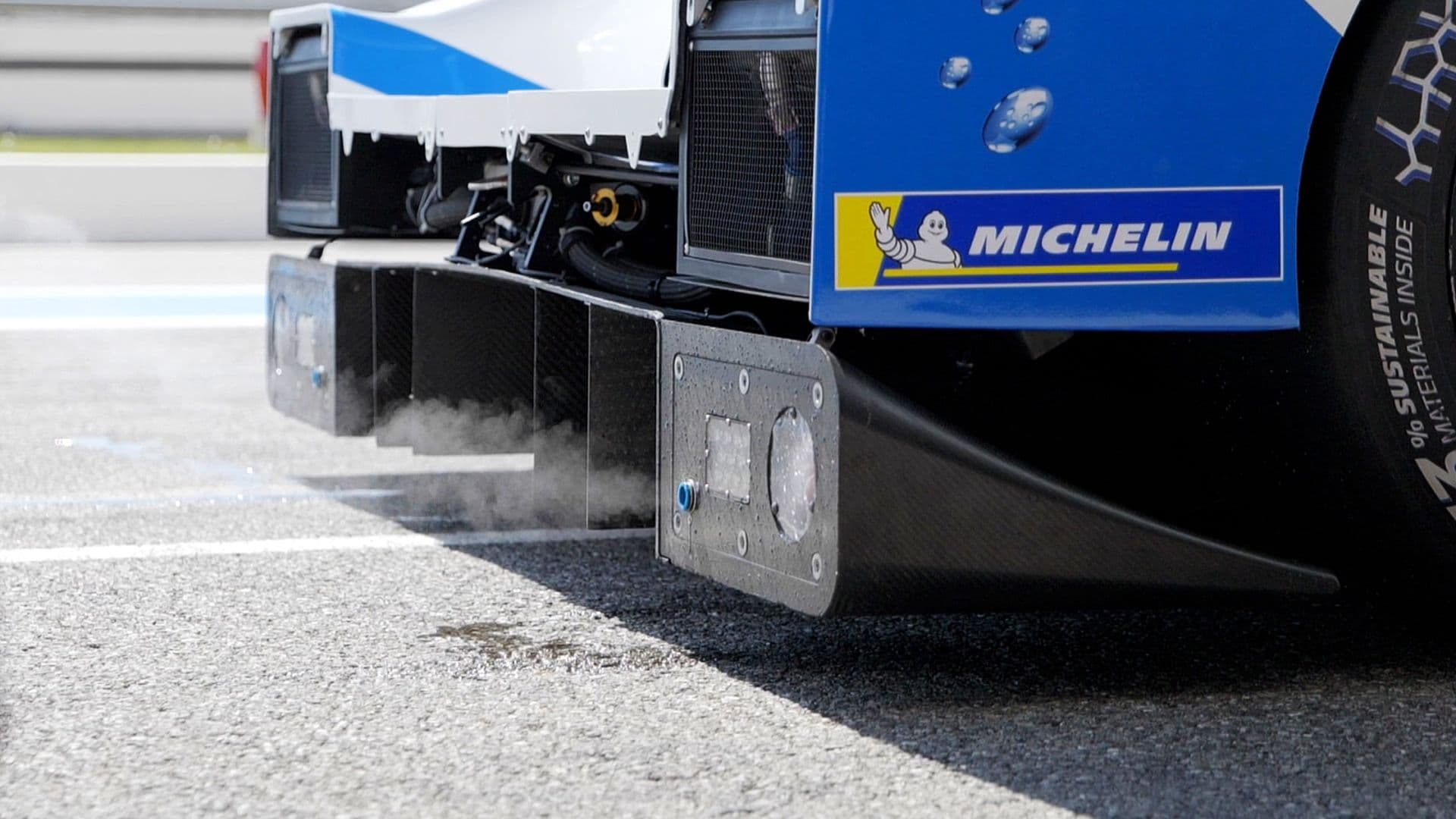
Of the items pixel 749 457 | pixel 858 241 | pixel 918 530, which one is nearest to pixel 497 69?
pixel 749 457

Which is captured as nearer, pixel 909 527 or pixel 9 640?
pixel 909 527

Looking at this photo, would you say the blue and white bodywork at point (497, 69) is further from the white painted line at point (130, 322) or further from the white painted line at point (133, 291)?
the white painted line at point (133, 291)

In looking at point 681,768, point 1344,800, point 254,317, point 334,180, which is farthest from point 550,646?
point 254,317

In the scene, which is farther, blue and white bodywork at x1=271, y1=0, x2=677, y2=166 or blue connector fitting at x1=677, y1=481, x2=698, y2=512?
blue and white bodywork at x1=271, y1=0, x2=677, y2=166

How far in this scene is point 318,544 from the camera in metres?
4.84

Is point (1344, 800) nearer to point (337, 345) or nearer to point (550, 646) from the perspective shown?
point (550, 646)

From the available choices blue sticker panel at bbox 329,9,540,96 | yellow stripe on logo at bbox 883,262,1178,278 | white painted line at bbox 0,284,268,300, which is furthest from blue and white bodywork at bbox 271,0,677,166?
white painted line at bbox 0,284,268,300

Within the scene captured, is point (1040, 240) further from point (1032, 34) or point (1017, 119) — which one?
point (1032, 34)

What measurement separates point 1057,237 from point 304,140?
11.0 feet

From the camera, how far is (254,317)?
10.5m

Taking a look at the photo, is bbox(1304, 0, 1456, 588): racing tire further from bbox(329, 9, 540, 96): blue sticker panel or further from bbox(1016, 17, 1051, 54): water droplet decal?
bbox(329, 9, 540, 96): blue sticker panel

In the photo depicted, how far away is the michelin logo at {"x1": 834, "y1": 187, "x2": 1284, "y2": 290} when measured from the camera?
310 cm

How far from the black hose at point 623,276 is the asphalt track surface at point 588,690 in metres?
0.61

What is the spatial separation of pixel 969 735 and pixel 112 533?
8.28 feet
